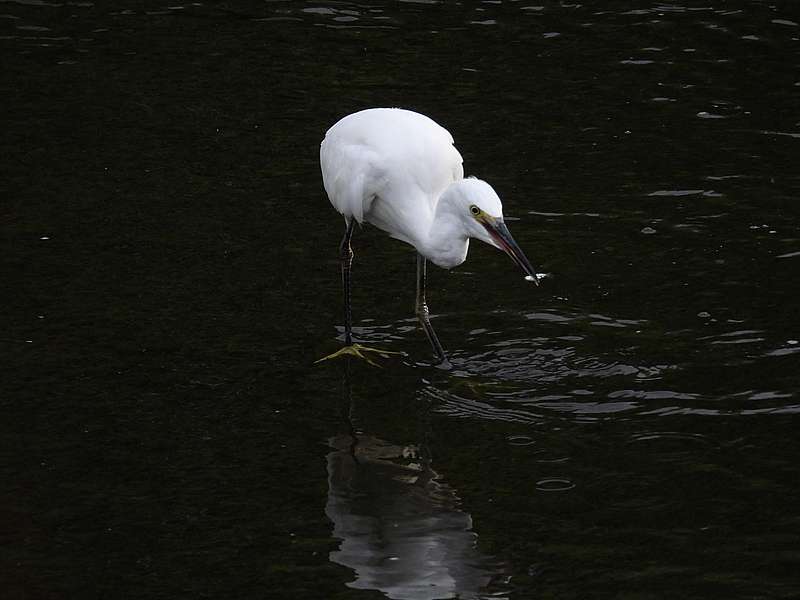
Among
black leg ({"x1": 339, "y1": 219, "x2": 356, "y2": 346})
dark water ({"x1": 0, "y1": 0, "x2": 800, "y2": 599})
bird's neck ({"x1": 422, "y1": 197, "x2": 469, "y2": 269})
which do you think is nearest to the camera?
dark water ({"x1": 0, "y1": 0, "x2": 800, "y2": 599})

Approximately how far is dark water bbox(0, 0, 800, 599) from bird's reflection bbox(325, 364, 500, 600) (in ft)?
0.06

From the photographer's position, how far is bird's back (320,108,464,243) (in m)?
7.77

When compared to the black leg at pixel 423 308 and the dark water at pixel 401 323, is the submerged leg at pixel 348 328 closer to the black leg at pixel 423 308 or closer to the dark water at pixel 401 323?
the dark water at pixel 401 323

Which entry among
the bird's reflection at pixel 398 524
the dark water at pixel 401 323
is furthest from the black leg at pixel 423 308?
the bird's reflection at pixel 398 524

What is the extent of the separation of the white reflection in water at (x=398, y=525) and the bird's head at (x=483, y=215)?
115 cm

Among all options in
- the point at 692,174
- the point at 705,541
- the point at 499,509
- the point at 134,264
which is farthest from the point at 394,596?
the point at 692,174

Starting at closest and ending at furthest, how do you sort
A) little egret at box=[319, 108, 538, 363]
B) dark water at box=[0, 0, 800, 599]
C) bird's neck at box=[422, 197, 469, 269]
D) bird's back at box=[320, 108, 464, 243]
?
1. dark water at box=[0, 0, 800, 599]
2. bird's neck at box=[422, 197, 469, 269]
3. little egret at box=[319, 108, 538, 363]
4. bird's back at box=[320, 108, 464, 243]

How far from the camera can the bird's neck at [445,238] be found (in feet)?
23.8

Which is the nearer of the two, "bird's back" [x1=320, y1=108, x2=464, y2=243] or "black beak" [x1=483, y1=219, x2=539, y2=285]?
"black beak" [x1=483, y1=219, x2=539, y2=285]

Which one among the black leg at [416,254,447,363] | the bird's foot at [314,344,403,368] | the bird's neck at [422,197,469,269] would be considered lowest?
the bird's foot at [314,344,403,368]

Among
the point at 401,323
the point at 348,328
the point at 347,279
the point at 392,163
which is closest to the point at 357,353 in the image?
the point at 348,328

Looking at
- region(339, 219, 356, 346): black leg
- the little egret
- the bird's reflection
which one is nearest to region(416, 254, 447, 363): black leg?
the little egret

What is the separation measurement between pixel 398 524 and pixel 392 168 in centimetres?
230

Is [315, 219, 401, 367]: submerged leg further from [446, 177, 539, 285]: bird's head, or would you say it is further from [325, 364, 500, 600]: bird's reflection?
[446, 177, 539, 285]: bird's head
